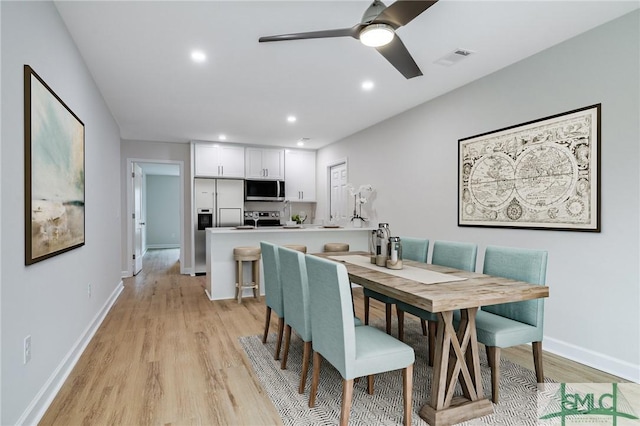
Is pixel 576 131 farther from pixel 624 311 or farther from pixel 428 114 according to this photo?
pixel 428 114

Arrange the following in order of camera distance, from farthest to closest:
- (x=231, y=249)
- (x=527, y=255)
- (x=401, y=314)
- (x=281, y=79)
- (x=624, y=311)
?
(x=231, y=249)
(x=281, y=79)
(x=401, y=314)
(x=624, y=311)
(x=527, y=255)

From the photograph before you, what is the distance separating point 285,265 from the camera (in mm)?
2422

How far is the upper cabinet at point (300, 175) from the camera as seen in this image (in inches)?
281

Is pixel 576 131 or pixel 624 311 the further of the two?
pixel 576 131

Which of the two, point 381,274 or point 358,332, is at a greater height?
point 381,274

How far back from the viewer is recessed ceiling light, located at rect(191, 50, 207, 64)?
2.92 meters

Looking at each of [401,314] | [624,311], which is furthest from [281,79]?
[624,311]

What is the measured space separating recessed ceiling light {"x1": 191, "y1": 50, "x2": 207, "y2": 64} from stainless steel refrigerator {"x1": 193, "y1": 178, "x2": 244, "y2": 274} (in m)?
3.63

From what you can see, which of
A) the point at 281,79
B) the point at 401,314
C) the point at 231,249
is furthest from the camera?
the point at 231,249

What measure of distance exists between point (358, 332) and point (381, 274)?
0.44m

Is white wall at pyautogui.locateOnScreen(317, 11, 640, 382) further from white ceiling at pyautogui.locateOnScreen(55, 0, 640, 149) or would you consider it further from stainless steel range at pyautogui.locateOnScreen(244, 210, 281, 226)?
stainless steel range at pyautogui.locateOnScreen(244, 210, 281, 226)

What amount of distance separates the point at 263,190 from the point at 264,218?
60 centimetres

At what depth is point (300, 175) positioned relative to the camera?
7.23 m
